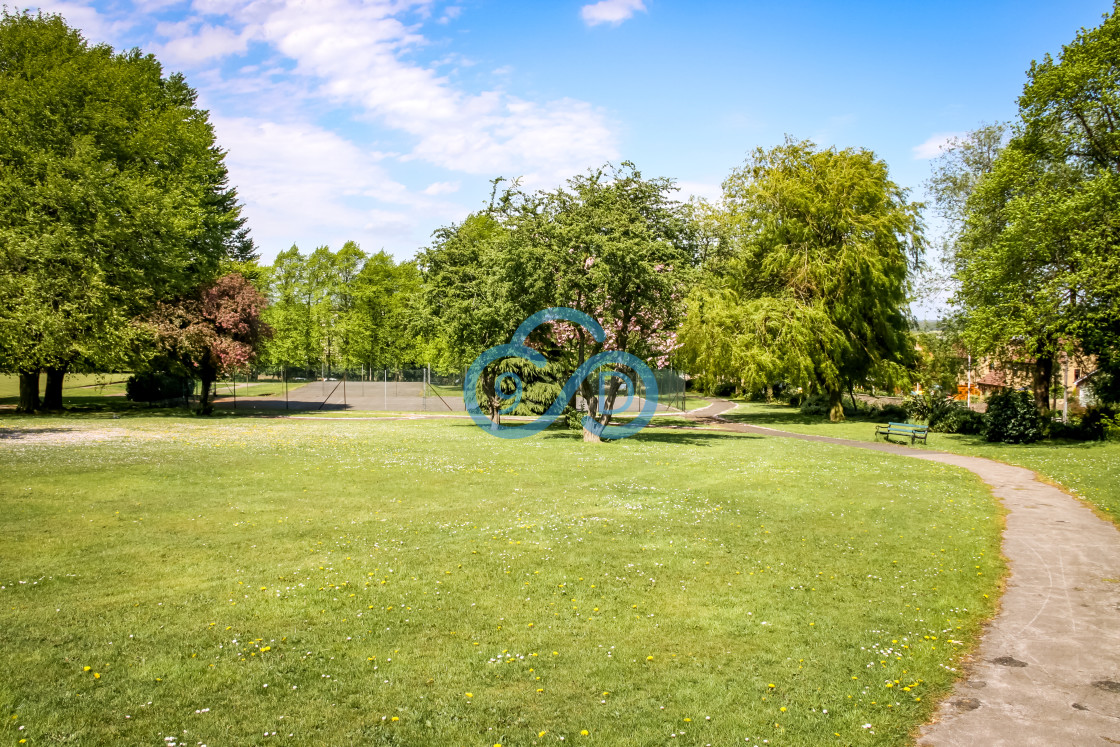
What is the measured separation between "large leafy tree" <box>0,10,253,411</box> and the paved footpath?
112ft

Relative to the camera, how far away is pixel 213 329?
39.3 metres

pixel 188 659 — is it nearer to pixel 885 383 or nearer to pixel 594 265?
pixel 594 265

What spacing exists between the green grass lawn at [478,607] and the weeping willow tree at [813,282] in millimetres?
20588

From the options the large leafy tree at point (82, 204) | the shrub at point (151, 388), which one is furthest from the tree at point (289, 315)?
the large leafy tree at point (82, 204)

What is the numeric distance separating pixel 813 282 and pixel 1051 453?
1751cm

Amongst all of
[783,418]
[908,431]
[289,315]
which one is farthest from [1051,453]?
[289,315]

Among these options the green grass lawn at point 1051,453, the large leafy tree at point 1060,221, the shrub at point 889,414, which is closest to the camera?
the green grass lawn at point 1051,453

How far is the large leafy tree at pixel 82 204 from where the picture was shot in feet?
102

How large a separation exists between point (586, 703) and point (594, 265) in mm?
20446

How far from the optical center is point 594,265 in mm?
25484

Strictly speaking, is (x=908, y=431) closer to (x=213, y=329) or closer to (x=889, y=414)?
(x=889, y=414)

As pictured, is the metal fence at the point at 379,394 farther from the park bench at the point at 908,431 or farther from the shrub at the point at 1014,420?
the shrub at the point at 1014,420

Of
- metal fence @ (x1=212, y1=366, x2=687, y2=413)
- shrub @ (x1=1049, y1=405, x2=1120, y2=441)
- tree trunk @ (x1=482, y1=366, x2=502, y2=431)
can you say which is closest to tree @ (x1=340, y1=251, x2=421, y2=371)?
metal fence @ (x1=212, y1=366, x2=687, y2=413)

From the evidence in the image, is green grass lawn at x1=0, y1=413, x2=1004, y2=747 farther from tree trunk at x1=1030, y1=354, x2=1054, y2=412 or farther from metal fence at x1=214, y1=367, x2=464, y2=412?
metal fence at x1=214, y1=367, x2=464, y2=412
